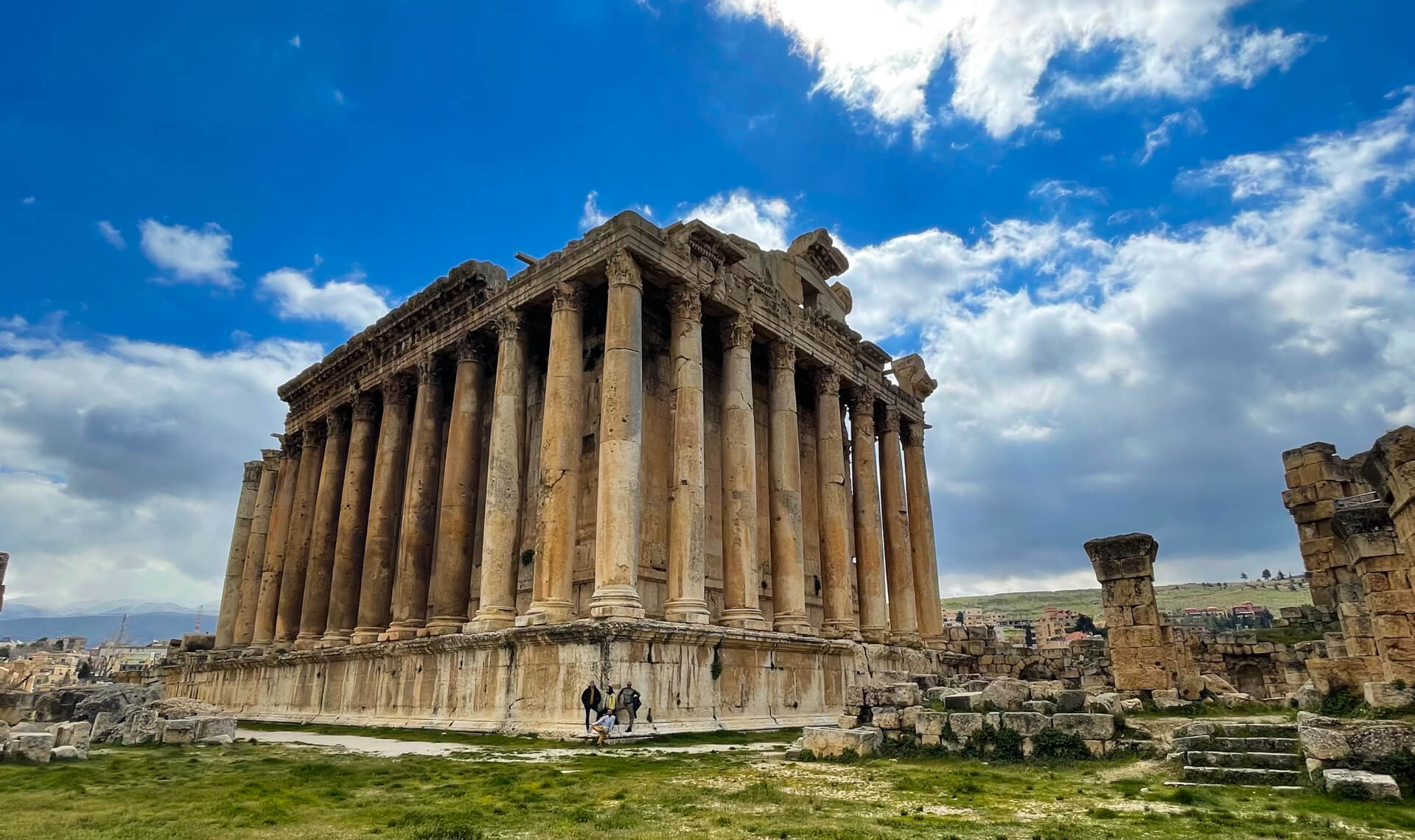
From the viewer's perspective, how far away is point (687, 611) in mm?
17375

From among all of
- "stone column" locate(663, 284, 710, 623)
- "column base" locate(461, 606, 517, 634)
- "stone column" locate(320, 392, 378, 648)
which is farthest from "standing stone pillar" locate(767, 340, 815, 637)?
"stone column" locate(320, 392, 378, 648)

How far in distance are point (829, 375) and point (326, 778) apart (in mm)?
18810

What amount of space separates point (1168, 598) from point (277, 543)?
12019 cm

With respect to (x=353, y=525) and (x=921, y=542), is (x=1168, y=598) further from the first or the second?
A: (x=353, y=525)

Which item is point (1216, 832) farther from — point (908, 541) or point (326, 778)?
point (908, 541)

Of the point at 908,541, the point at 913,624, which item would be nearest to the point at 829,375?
the point at 908,541

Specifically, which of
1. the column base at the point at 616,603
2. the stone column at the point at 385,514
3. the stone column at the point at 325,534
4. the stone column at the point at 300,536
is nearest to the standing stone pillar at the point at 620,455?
the column base at the point at 616,603

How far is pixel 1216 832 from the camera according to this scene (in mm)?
6492

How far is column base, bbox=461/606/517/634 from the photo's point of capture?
18.4m

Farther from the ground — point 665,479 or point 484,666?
point 665,479

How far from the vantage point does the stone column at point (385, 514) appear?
2416 cm

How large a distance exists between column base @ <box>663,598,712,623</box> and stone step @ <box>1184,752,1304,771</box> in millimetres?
9616

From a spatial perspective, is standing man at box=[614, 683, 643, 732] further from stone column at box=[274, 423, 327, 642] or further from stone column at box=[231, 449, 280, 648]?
stone column at box=[231, 449, 280, 648]

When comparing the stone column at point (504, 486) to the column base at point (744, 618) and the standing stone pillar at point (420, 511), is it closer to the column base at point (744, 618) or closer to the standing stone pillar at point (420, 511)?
the standing stone pillar at point (420, 511)
